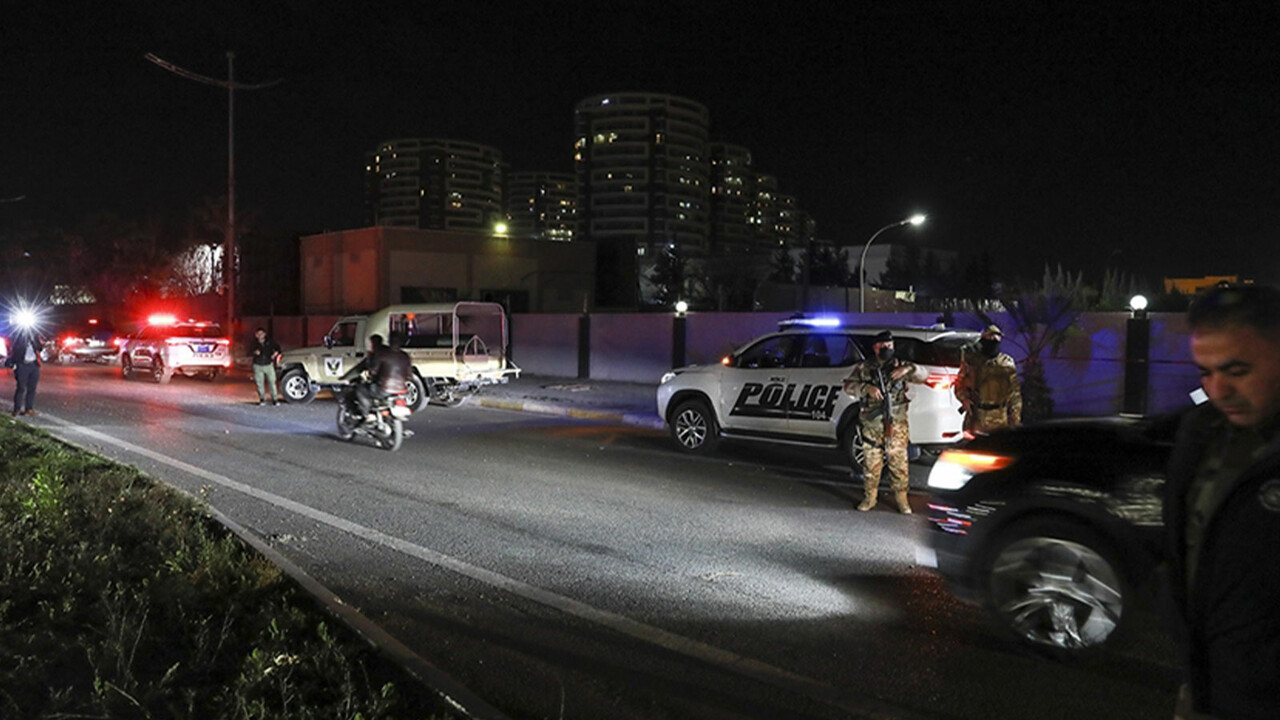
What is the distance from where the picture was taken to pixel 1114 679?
500 cm

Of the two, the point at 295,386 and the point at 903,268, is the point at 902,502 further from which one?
Answer: the point at 903,268

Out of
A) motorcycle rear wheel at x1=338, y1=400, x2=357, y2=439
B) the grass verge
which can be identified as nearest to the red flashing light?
the grass verge

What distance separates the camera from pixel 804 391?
37.9 feet

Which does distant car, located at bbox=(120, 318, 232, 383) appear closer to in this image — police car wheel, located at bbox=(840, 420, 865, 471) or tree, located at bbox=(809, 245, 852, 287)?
police car wheel, located at bbox=(840, 420, 865, 471)

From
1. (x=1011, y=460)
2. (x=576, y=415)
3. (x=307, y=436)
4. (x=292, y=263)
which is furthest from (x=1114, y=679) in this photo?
(x=292, y=263)

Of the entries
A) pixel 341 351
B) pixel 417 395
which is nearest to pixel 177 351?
pixel 341 351

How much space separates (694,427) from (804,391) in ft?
5.98

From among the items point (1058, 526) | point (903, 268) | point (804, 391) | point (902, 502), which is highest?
point (903, 268)

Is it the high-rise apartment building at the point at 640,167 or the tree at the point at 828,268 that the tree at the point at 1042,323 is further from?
the high-rise apartment building at the point at 640,167

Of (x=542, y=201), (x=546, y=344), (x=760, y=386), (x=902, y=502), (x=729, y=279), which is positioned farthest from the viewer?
(x=542, y=201)

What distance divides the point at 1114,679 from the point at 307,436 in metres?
11.8

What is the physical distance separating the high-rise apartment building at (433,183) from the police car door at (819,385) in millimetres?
161076

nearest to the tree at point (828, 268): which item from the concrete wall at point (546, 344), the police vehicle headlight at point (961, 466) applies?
the concrete wall at point (546, 344)

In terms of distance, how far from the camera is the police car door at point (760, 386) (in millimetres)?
11812
